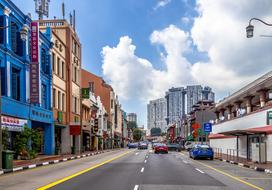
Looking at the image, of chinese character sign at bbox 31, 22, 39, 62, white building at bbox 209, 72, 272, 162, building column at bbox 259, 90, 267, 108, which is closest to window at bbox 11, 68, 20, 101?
chinese character sign at bbox 31, 22, 39, 62

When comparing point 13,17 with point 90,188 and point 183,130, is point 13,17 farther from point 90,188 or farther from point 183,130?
point 183,130

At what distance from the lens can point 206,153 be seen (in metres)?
41.1

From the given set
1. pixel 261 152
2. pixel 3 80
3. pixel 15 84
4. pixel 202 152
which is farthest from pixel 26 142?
pixel 261 152

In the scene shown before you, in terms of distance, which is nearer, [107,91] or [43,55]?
[43,55]

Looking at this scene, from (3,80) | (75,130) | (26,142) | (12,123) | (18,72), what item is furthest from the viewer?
(75,130)

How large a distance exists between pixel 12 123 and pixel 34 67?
279 inches

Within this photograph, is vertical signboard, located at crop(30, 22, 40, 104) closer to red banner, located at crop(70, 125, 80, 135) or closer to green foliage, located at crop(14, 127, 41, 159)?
green foliage, located at crop(14, 127, 41, 159)

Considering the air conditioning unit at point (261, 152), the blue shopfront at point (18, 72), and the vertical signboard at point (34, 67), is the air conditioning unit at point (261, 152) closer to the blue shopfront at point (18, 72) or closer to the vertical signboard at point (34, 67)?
the blue shopfront at point (18, 72)

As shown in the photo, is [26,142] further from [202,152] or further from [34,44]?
[202,152]

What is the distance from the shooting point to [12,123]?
3350 centimetres

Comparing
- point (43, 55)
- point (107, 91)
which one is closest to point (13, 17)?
point (43, 55)

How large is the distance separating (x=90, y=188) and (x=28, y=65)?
2484cm

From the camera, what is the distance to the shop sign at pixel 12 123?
104 ft

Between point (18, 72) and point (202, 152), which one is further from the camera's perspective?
point (202, 152)
